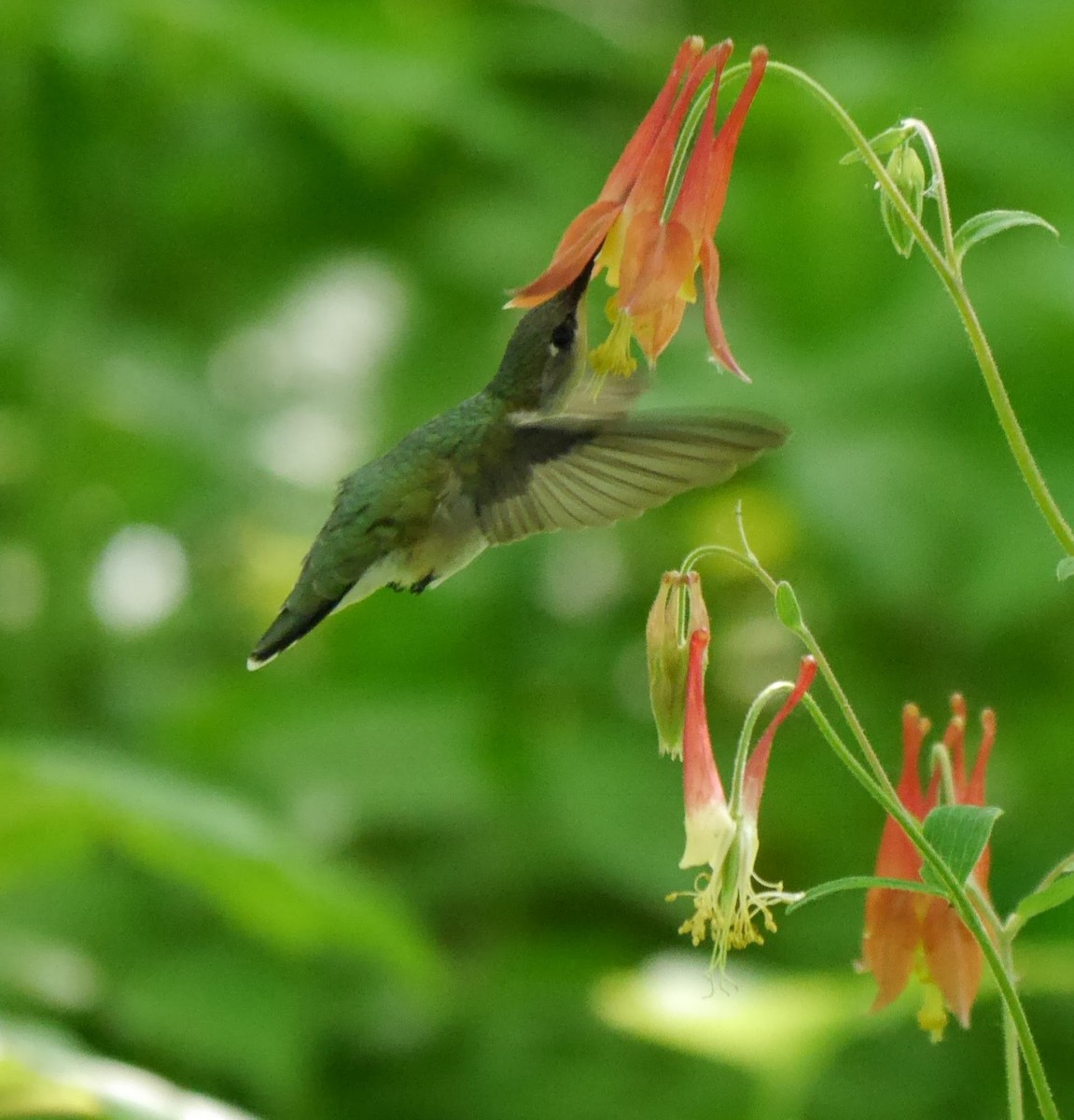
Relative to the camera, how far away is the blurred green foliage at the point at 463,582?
3840mm

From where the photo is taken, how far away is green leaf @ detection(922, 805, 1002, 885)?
5.73ft

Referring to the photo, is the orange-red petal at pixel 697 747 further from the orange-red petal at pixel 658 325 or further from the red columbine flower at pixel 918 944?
the orange-red petal at pixel 658 325

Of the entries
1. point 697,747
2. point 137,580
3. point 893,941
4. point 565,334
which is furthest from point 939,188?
point 137,580

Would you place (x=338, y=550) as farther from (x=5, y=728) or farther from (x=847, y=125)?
(x=5, y=728)

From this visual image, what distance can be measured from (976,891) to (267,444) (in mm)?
3227

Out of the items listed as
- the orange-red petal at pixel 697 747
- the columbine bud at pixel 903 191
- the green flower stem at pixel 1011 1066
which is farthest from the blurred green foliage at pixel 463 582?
the columbine bud at pixel 903 191

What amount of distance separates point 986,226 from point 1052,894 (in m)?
0.69

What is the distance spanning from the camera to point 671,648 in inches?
82.0

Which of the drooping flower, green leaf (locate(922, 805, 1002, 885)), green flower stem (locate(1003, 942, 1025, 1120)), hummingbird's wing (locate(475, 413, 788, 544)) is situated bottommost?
green flower stem (locate(1003, 942, 1025, 1120))

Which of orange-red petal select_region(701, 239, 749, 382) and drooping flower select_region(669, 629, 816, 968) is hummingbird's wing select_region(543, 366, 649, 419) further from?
drooping flower select_region(669, 629, 816, 968)

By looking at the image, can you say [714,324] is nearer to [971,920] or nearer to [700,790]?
[700,790]

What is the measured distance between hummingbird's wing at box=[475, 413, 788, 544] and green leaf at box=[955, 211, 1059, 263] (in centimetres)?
31

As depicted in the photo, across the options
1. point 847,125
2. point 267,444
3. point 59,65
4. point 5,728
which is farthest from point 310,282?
point 847,125

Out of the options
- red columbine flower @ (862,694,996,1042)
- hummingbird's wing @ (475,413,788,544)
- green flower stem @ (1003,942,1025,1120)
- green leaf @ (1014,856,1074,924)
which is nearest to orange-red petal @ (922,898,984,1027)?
red columbine flower @ (862,694,996,1042)
